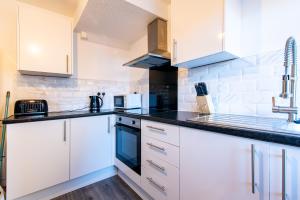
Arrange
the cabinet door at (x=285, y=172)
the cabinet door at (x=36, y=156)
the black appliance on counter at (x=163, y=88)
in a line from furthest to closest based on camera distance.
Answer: the black appliance on counter at (x=163, y=88)
the cabinet door at (x=36, y=156)
the cabinet door at (x=285, y=172)

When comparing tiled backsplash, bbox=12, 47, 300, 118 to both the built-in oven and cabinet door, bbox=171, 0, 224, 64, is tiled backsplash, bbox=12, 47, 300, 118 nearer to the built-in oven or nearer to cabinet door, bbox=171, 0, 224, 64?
cabinet door, bbox=171, 0, 224, 64

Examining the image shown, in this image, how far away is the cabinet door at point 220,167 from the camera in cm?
73

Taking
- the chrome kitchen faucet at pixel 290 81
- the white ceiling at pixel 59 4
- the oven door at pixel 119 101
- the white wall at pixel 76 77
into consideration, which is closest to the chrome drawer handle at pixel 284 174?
the chrome kitchen faucet at pixel 290 81

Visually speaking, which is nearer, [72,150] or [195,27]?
[195,27]

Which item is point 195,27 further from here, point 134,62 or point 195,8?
point 134,62

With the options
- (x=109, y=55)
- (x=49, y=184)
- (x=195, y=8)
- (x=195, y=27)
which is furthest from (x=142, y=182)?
(x=109, y=55)

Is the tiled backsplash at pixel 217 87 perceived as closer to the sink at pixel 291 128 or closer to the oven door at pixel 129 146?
the sink at pixel 291 128

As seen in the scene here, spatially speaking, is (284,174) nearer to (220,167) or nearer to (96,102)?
(220,167)

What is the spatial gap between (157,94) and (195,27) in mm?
1114

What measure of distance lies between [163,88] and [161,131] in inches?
38.1

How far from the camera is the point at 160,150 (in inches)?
50.4

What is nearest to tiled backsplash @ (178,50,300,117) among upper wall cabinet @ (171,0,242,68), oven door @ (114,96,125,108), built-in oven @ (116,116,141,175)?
upper wall cabinet @ (171,0,242,68)

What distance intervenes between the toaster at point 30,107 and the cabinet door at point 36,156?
0.32m

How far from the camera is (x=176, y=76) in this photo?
6.37 feet
